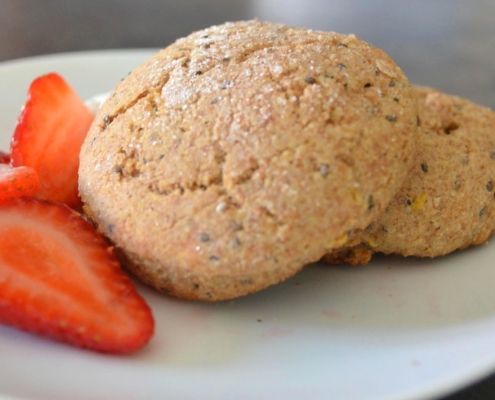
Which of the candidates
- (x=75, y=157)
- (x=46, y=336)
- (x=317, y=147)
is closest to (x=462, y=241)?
(x=317, y=147)

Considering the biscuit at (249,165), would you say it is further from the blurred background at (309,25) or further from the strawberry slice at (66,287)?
the blurred background at (309,25)

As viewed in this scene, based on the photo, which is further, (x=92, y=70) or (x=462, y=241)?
(x=92, y=70)

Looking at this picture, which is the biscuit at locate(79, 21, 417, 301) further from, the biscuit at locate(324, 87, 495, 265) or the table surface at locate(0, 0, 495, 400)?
the table surface at locate(0, 0, 495, 400)

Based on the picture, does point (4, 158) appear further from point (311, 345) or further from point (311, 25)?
point (311, 25)

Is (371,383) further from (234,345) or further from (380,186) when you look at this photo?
(380,186)

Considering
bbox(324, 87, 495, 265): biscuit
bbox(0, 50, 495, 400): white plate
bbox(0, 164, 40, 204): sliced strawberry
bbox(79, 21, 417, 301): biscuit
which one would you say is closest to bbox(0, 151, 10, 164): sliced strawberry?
bbox(0, 164, 40, 204): sliced strawberry

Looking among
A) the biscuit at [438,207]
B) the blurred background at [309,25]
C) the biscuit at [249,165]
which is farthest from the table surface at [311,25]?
the biscuit at [249,165]
